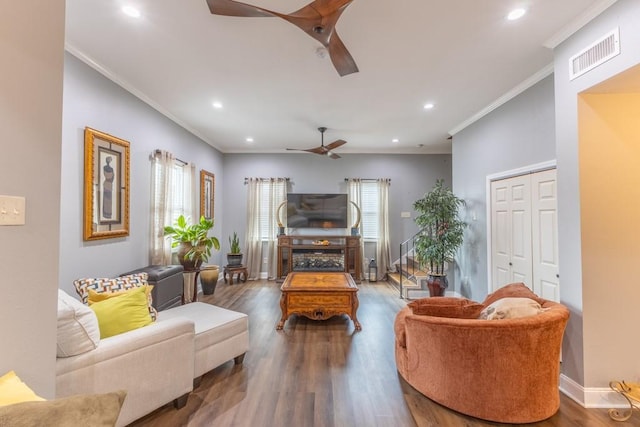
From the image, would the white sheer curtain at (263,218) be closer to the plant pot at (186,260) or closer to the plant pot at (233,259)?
the plant pot at (233,259)

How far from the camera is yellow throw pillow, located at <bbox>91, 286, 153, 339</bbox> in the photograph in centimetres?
191

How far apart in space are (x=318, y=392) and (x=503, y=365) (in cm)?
140

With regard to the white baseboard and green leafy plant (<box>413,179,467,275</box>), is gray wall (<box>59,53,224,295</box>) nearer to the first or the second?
green leafy plant (<box>413,179,467,275</box>)

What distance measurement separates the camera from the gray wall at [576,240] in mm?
2100

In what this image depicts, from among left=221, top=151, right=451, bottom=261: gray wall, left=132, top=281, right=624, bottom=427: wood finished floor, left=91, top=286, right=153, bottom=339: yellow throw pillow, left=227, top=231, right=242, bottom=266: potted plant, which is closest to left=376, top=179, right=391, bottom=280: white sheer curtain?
left=221, top=151, right=451, bottom=261: gray wall

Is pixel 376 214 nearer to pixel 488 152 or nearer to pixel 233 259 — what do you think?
pixel 488 152

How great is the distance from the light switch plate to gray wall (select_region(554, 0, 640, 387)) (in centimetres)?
350

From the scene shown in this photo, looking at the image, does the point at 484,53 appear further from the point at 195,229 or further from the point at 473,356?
the point at 195,229

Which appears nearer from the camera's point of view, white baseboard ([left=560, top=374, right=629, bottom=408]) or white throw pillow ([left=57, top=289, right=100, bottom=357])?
white throw pillow ([left=57, top=289, right=100, bottom=357])

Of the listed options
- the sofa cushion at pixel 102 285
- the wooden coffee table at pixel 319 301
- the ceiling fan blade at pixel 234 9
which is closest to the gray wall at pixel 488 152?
the wooden coffee table at pixel 319 301

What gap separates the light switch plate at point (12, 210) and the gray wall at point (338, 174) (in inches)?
215

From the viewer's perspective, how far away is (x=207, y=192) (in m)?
5.71

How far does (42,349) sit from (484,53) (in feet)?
12.8

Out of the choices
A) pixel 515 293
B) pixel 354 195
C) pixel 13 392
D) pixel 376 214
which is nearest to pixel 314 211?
pixel 354 195
